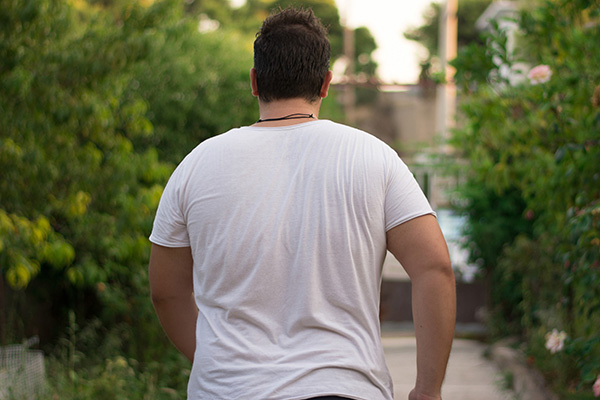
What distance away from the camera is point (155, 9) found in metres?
4.77

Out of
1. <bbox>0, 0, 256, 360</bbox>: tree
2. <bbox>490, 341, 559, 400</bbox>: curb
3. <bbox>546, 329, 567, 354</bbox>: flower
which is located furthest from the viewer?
<bbox>490, 341, 559, 400</bbox>: curb

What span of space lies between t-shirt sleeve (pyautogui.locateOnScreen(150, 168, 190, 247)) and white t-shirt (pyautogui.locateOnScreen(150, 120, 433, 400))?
0.27 feet

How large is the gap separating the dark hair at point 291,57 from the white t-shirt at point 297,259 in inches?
4.6

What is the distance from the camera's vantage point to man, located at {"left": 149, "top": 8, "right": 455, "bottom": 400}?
65.0 inches

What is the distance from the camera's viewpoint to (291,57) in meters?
1.79

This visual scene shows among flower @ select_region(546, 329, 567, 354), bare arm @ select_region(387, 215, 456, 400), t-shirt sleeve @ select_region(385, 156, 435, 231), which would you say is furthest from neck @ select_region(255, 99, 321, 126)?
flower @ select_region(546, 329, 567, 354)

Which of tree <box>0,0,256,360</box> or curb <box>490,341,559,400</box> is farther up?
tree <box>0,0,256,360</box>

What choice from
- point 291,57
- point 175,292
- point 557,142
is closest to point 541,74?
point 557,142

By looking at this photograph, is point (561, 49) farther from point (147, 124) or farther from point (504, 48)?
point (147, 124)

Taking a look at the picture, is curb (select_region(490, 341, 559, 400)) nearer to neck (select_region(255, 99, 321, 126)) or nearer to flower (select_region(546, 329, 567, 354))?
flower (select_region(546, 329, 567, 354))

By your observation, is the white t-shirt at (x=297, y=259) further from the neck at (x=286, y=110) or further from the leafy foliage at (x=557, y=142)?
the leafy foliage at (x=557, y=142)

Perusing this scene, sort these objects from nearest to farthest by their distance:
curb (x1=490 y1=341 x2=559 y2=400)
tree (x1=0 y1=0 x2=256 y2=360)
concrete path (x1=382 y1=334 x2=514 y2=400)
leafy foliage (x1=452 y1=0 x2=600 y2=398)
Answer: leafy foliage (x1=452 y1=0 x2=600 y2=398), tree (x1=0 y1=0 x2=256 y2=360), curb (x1=490 y1=341 x2=559 y2=400), concrete path (x1=382 y1=334 x2=514 y2=400)

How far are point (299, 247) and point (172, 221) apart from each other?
0.38 meters

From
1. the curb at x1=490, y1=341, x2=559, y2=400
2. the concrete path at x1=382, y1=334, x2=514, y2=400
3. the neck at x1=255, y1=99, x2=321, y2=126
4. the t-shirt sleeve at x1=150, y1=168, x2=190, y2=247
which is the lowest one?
the concrete path at x1=382, y1=334, x2=514, y2=400
